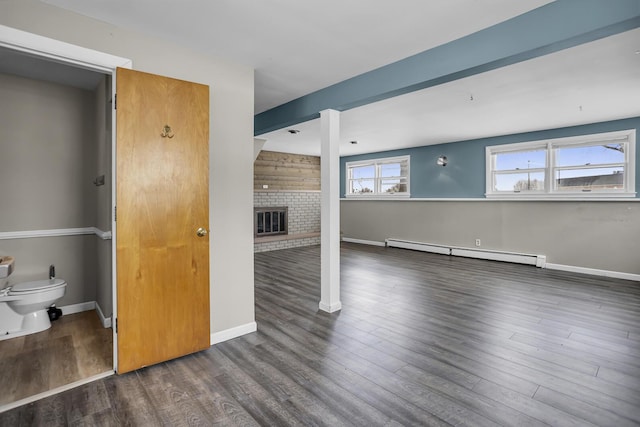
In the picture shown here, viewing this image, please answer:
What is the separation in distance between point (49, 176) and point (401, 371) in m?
3.93

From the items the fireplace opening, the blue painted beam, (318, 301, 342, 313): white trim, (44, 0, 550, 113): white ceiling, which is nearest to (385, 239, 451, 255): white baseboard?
the fireplace opening

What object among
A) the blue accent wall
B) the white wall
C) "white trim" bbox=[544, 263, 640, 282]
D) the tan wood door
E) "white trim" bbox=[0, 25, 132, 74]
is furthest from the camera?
the blue accent wall

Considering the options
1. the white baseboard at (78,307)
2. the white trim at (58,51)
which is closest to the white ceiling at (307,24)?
the white trim at (58,51)

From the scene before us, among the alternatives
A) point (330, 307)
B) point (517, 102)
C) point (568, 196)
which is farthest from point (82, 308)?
point (568, 196)

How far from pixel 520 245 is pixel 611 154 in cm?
200

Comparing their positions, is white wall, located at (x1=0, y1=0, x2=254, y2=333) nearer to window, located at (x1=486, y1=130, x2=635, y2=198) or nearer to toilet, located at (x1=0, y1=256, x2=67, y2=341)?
toilet, located at (x1=0, y1=256, x2=67, y2=341)

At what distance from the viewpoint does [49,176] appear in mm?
3426

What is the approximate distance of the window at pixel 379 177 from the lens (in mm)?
8211

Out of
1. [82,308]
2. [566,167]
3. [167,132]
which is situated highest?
[566,167]

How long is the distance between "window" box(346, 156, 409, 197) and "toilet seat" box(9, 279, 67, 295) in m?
6.88

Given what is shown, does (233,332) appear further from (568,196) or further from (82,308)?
(568,196)

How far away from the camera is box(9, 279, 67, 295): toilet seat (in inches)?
115

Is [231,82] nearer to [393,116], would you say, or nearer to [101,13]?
[101,13]

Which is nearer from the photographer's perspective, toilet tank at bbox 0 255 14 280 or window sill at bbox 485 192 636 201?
toilet tank at bbox 0 255 14 280
